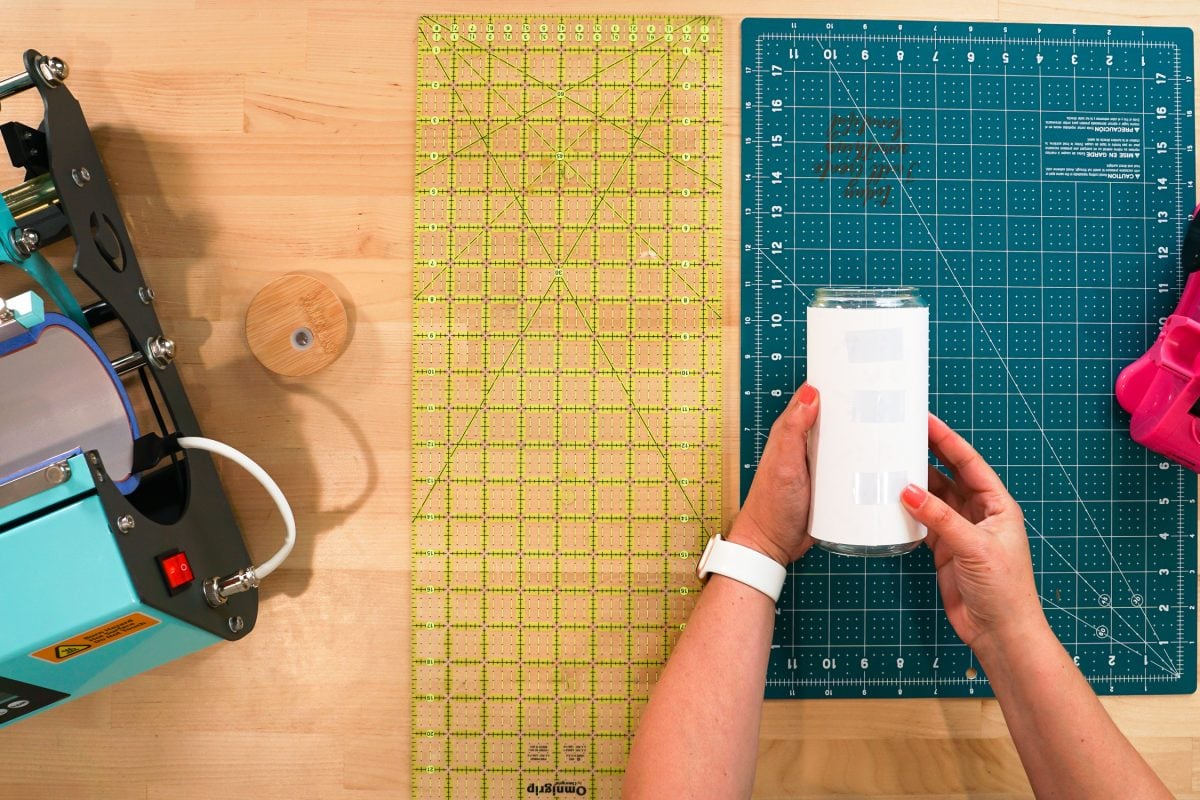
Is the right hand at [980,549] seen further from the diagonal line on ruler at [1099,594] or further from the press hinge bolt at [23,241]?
the press hinge bolt at [23,241]

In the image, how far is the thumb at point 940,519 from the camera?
33.1 inches

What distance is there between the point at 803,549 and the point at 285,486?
76 cm

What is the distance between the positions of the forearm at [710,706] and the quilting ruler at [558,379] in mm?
114

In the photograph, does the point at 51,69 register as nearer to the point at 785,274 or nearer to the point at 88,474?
the point at 88,474

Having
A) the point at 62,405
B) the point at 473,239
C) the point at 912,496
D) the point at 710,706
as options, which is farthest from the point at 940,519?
the point at 62,405

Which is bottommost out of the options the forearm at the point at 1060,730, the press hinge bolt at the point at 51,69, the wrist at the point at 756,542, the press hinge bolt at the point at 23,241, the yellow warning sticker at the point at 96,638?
the forearm at the point at 1060,730

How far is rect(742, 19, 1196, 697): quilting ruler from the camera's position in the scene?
1.11 meters

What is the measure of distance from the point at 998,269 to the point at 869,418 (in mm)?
468

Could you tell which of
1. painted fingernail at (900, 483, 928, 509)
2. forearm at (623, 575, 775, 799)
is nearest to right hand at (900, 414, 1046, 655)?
painted fingernail at (900, 483, 928, 509)

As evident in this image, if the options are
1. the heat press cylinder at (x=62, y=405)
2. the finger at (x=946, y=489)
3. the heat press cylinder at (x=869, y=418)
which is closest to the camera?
the heat press cylinder at (x=869, y=418)

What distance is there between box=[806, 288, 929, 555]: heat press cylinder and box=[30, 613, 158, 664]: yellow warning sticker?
801 mm

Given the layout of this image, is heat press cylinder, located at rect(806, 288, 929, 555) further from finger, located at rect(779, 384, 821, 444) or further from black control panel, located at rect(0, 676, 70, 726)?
black control panel, located at rect(0, 676, 70, 726)

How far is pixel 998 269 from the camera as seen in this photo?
112 cm

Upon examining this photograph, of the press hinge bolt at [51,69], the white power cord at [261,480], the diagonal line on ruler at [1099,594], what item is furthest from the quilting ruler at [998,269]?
the press hinge bolt at [51,69]
